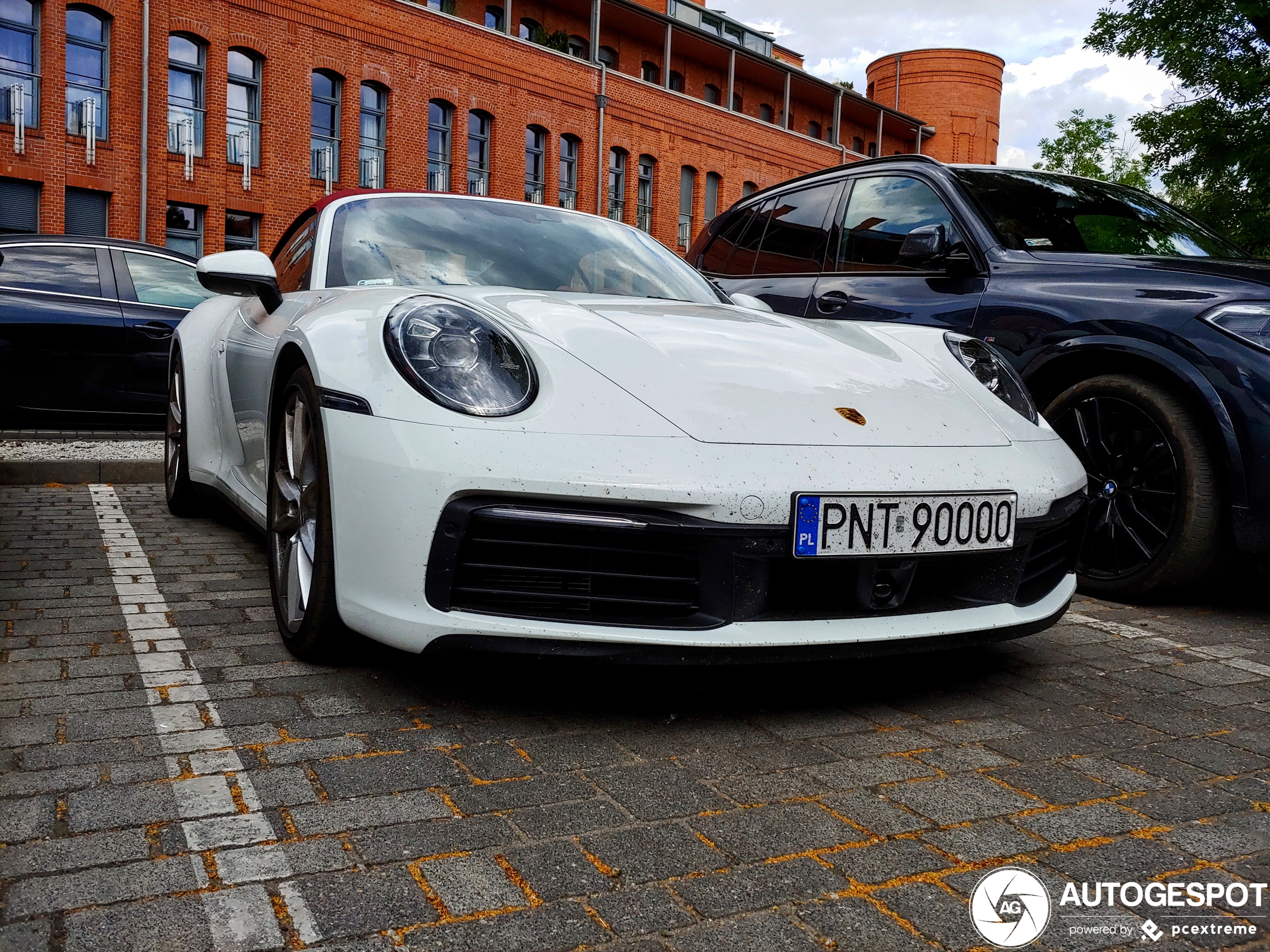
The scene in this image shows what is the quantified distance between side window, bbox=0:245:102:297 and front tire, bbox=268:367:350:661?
16.6 ft

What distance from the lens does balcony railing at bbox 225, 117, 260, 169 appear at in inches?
945

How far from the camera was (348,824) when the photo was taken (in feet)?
6.59

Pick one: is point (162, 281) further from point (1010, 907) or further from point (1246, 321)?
point (1010, 907)

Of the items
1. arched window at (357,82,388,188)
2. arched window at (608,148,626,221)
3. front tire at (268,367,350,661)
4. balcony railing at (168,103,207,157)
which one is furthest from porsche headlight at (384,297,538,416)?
arched window at (608,148,626,221)

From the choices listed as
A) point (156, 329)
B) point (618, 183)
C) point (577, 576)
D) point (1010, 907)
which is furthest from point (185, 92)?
point (1010, 907)

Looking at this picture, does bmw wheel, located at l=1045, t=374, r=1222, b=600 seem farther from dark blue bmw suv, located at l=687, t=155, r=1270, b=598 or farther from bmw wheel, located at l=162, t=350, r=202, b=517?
bmw wheel, located at l=162, t=350, r=202, b=517

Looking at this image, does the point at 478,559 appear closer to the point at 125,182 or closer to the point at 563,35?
the point at 125,182

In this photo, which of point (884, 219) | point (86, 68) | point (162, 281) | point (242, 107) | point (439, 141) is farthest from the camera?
point (439, 141)

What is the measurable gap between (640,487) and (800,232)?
11.7 ft

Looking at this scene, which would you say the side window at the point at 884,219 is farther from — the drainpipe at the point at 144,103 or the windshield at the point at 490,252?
the drainpipe at the point at 144,103

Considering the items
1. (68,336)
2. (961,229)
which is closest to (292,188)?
(68,336)

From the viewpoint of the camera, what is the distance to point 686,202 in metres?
35.1

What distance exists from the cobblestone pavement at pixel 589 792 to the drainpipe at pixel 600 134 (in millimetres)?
28924

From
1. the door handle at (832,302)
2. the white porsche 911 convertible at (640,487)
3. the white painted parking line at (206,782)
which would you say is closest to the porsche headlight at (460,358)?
the white porsche 911 convertible at (640,487)
